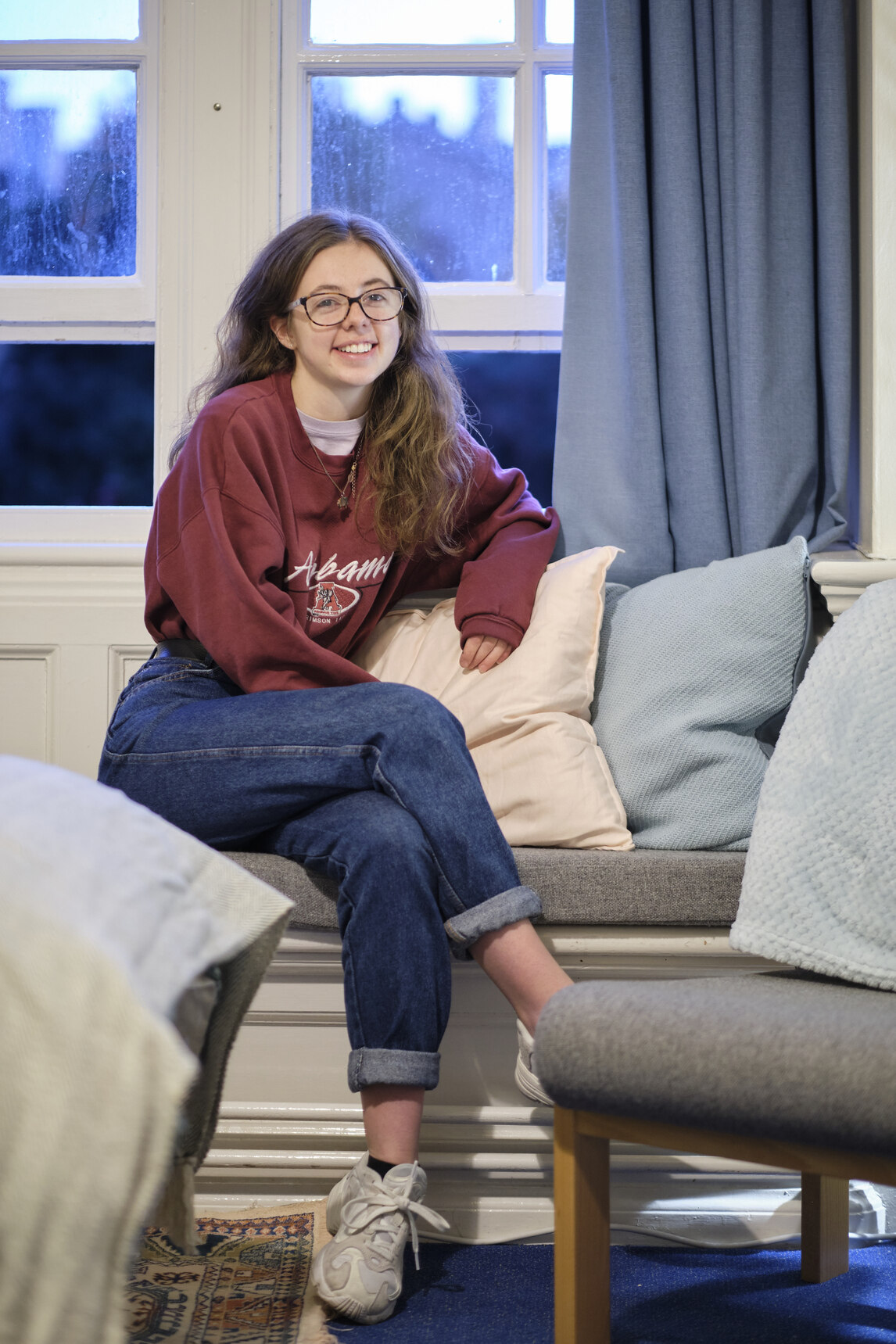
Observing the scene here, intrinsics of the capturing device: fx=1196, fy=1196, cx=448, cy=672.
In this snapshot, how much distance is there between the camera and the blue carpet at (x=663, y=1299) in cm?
128

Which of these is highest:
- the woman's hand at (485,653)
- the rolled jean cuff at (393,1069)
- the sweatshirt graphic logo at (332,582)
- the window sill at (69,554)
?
the window sill at (69,554)

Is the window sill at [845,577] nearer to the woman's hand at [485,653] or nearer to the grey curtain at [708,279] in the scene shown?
the grey curtain at [708,279]

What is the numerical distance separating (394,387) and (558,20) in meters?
0.85

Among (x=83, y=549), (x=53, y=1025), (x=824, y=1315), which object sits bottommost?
(x=824, y=1315)

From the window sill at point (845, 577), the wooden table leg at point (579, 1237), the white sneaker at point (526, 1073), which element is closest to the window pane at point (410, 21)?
the window sill at point (845, 577)

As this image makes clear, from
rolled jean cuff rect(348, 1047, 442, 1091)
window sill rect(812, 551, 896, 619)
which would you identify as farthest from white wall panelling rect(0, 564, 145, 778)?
window sill rect(812, 551, 896, 619)

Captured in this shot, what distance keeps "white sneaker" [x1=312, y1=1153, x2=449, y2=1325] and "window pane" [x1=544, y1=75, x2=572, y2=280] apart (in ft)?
5.28

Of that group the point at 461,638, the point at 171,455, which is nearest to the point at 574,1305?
the point at 461,638

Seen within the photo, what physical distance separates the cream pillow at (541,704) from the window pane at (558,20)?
1021 mm

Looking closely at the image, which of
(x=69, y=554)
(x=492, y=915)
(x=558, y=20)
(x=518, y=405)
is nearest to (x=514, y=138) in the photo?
(x=558, y=20)

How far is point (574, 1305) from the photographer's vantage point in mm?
1077

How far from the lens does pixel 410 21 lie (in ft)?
7.22

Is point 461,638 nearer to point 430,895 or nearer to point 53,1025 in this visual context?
point 430,895

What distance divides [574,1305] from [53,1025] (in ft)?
2.13
